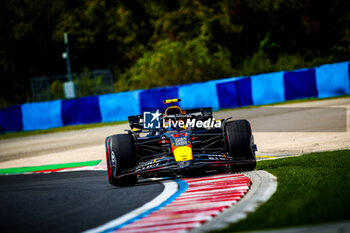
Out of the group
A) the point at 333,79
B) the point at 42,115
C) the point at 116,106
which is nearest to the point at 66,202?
the point at 116,106

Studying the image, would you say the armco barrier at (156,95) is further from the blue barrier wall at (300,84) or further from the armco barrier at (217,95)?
the blue barrier wall at (300,84)

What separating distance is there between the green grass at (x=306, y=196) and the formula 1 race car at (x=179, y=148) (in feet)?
2.20

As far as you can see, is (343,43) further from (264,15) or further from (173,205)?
(173,205)

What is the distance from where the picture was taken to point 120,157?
840cm

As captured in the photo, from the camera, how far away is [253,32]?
45.0m

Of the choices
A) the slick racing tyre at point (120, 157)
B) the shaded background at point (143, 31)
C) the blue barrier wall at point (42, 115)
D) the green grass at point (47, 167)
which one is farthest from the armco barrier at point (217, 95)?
the slick racing tyre at point (120, 157)

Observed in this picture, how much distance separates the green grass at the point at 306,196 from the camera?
4.79 m

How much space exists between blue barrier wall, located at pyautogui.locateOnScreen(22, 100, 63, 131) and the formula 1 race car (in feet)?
60.1

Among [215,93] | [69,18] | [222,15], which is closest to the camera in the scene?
[215,93]

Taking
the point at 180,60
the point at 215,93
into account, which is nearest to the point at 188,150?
the point at 215,93

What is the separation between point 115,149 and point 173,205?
7.74 feet

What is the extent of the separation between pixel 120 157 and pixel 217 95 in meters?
17.3

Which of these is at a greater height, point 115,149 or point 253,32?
point 253,32

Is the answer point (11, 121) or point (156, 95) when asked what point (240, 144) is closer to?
point (156, 95)
